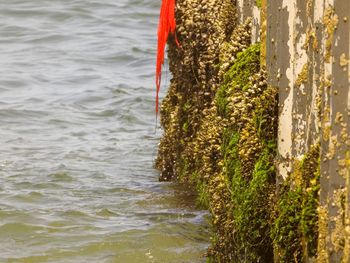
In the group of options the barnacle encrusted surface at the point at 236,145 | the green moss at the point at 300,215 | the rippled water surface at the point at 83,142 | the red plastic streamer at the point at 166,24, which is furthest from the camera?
the red plastic streamer at the point at 166,24

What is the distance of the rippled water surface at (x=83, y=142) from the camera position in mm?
7371

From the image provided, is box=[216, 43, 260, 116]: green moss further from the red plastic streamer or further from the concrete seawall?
the red plastic streamer

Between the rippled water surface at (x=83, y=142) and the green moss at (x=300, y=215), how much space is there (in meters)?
1.76

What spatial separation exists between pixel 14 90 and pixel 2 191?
Answer: 4919mm

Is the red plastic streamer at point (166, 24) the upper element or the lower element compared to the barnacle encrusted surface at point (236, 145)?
upper

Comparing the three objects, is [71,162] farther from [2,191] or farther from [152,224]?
[152,224]

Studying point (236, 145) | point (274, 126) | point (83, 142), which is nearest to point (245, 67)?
point (236, 145)

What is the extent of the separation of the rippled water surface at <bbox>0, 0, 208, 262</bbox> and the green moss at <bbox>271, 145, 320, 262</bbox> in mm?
1758

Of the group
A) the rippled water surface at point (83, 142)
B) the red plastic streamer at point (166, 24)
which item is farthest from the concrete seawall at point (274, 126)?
the rippled water surface at point (83, 142)

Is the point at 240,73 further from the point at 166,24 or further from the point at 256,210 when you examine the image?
the point at 166,24

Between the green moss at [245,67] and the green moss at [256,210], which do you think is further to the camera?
the green moss at [245,67]

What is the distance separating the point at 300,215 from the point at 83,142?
634cm

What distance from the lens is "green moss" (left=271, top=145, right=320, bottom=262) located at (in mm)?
4766

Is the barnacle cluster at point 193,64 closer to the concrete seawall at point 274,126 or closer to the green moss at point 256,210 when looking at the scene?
the concrete seawall at point 274,126
